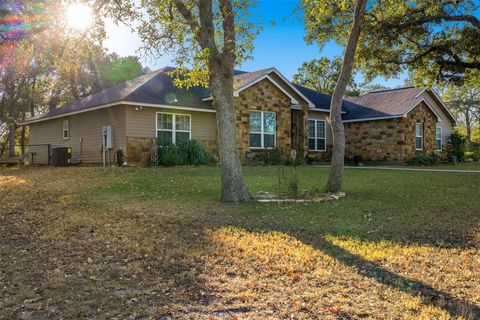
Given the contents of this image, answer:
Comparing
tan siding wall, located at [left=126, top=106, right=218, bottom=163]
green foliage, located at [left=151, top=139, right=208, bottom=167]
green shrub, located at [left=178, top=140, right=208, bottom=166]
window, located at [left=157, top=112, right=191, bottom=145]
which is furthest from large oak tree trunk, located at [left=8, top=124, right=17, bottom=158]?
green shrub, located at [left=178, top=140, right=208, bottom=166]

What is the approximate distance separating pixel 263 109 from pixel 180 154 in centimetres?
505

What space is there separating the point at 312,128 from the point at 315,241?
18.4 meters

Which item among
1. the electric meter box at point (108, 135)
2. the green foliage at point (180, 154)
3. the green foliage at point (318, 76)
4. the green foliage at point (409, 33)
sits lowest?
the green foliage at point (180, 154)

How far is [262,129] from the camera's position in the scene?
65.6 feet

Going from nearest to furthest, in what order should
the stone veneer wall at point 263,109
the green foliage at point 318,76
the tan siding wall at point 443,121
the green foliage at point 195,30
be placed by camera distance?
the green foliage at point 195,30 → the stone veneer wall at point 263,109 → the tan siding wall at point 443,121 → the green foliage at point 318,76

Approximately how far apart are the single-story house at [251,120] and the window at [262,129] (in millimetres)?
49

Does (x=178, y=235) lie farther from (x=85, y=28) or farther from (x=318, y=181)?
(x=318, y=181)

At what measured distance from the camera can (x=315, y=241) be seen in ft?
18.9

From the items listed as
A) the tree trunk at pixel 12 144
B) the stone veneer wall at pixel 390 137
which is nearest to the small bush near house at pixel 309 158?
the stone veneer wall at pixel 390 137

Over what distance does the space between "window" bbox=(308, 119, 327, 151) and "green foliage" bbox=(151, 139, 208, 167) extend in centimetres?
792

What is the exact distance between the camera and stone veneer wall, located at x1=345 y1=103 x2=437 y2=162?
2223 cm

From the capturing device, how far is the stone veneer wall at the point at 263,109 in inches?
748

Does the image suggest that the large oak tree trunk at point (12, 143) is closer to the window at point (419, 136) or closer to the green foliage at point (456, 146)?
the window at point (419, 136)

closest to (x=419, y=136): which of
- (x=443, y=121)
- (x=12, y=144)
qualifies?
(x=443, y=121)
